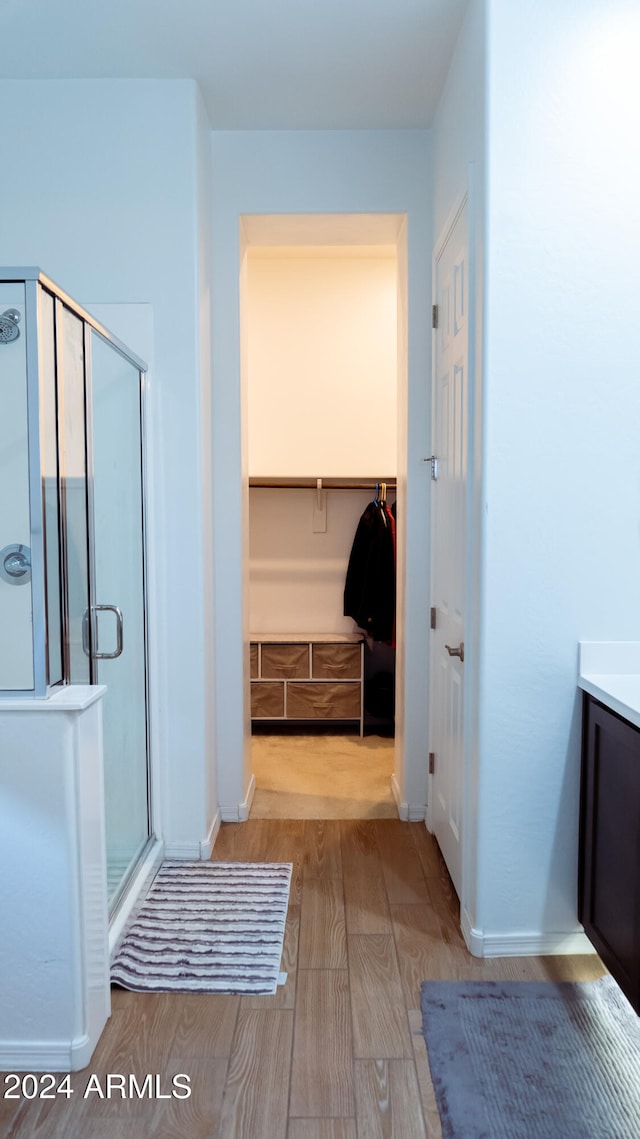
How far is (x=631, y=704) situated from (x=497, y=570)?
517 mm

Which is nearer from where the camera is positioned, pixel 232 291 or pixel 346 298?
pixel 232 291

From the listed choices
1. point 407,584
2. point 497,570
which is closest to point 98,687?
point 497,570

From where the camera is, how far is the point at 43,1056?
181 centimetres

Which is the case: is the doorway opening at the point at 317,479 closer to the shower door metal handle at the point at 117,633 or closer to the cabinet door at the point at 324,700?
the cabinet door at the point at 324,700

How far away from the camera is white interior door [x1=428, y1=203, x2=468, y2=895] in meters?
2.50

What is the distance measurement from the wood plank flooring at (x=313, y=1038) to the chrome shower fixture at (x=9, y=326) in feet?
5.55

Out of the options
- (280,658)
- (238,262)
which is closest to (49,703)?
(238,262)

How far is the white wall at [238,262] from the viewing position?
125 inches

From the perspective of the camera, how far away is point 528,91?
210cm

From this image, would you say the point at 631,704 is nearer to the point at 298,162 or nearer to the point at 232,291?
the point at 232,291

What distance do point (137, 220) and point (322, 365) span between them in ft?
6.27

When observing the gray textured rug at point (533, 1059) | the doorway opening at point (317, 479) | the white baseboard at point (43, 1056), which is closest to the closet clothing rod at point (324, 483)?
the doorway opening at point (317, 479)

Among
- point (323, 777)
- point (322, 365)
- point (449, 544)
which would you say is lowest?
point (323, 777)

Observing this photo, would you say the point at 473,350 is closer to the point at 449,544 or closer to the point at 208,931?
the point at 449,544
